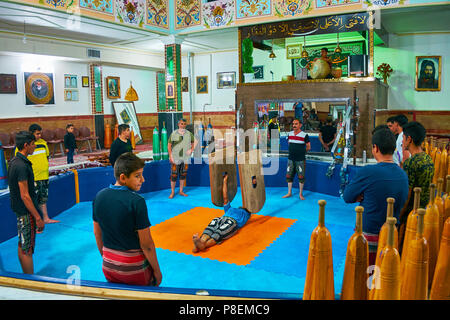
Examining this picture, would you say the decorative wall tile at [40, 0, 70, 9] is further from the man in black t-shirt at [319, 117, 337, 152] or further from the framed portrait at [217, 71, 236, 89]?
the framed portrait at [217, 71, 236, 89]

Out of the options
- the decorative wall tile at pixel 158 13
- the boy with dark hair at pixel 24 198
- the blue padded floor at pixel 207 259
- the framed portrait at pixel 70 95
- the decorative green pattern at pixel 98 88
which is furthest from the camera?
the decorative green pattern at pixel 98 88

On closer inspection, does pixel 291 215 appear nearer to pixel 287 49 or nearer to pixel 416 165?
pixel 416 165

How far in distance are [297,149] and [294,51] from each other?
735 cm

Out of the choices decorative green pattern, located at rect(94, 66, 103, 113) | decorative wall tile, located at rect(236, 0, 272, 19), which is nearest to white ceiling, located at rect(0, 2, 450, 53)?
decorative wall tile, located at rect(236, 0, 272, 19)

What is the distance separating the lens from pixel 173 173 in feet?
27.6

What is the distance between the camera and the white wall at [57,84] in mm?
12375

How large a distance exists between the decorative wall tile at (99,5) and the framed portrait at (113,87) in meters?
5.94

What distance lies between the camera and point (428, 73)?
40.1 ft

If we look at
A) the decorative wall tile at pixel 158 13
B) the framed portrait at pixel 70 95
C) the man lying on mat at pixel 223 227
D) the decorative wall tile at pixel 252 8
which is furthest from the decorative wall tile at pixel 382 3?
the framed portrait at pixel 70 95

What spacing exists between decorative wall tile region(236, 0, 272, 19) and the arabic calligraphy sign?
0.32 m

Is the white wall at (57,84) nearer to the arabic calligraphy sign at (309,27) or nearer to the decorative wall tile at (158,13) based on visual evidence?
the decorative wall tile at (158,13)

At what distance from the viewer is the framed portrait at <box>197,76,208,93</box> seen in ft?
56.2
